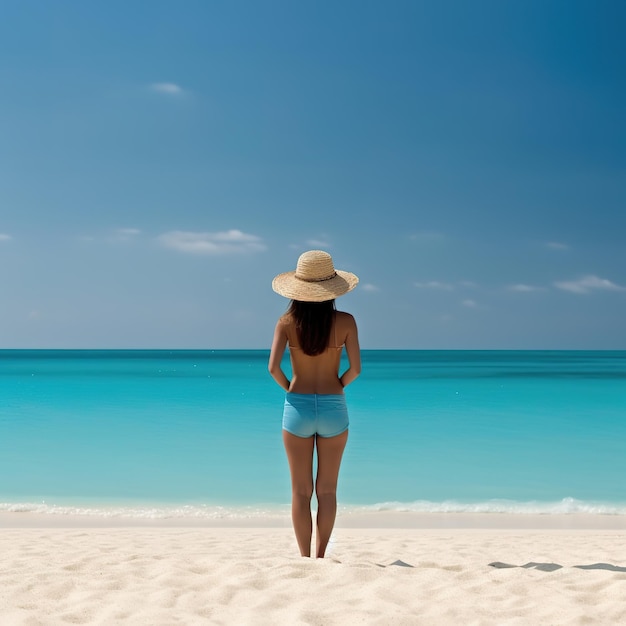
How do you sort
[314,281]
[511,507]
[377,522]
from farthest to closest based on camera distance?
[511,507], [377,522], [314,281]

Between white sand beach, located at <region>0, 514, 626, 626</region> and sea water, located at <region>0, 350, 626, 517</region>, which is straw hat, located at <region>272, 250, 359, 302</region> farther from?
sea water, located at <region>0, 350, 626, 517</region>

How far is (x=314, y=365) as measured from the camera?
11.9ft

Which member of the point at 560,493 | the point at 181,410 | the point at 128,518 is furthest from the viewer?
the point at 181,410

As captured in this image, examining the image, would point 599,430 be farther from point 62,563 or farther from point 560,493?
point 62,563

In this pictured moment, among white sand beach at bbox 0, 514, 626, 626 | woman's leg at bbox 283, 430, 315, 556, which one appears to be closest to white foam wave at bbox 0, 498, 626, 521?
white sand beach at bbox 0, 514, 626, 626

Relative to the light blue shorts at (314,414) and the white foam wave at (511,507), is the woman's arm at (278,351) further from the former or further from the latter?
the white foam wave at (511,507)

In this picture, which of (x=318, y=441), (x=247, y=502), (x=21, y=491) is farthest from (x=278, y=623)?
(x=21, y=491)

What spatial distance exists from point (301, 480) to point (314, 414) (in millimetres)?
422

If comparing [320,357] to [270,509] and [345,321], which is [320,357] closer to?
[345,321]

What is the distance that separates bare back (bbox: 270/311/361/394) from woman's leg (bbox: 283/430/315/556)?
0.96 feet

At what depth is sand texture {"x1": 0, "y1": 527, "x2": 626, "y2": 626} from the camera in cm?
274

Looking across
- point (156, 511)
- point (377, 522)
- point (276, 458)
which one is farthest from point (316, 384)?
point (276, 458)

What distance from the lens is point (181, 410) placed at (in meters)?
18.9

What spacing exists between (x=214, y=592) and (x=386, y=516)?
420 cm
